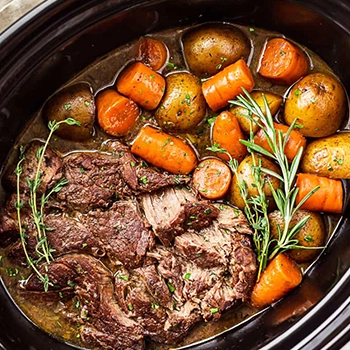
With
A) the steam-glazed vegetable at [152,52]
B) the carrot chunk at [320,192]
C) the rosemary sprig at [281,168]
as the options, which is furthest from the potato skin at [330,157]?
the steam-glazed vegetable at [152,52]

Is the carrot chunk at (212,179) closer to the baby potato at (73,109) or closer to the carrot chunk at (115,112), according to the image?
the carrot chunk at (115,112)

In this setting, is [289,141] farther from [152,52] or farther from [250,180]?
[152,52]

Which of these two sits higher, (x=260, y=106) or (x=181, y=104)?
(x=181, y=104)

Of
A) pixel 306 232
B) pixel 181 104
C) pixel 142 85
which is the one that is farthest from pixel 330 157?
pixel 142 85

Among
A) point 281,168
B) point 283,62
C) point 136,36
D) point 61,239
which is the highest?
point 136,36

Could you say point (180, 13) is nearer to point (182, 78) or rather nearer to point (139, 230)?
point (182, 78)

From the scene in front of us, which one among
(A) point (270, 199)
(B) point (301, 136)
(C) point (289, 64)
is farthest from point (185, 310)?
(C) point (289, 64)

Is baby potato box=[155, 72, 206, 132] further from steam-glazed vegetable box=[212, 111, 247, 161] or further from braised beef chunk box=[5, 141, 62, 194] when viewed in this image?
braised beef chunk box=[5, 141, 62, 194]
